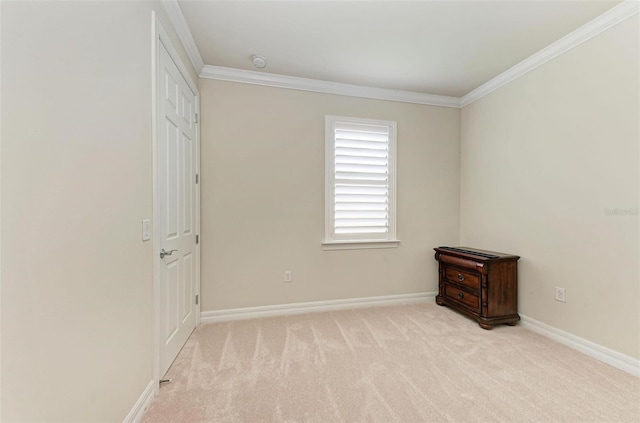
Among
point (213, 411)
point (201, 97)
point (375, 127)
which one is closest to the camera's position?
point (213, 411)

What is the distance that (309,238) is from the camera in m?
3.14

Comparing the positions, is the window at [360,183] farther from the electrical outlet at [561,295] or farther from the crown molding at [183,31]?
the electrical outlet at [561,295]

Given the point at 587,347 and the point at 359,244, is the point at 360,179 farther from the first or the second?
the point at 587,347

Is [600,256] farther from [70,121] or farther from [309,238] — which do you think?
[70,121]

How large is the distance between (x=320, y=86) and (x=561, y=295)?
3150mm

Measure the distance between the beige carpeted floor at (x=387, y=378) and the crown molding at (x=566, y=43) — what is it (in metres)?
2.58

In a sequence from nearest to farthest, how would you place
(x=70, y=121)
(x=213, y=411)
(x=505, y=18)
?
(x=70, y=121), (x=213, y=411), (x=505, y=18)

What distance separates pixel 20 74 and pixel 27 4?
0.74 ft

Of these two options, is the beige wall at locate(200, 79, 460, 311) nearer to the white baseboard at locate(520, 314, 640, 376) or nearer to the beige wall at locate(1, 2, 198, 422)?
the white baseboard at locate(520, 314, 640, 376)

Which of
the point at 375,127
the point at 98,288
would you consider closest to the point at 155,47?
the point at 98,288

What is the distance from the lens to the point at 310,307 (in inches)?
123

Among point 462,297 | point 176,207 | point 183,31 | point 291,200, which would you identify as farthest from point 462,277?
point 183,31

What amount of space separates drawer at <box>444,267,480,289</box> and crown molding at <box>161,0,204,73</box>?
3.49m

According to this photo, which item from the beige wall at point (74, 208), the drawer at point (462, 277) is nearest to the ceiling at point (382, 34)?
the beige wall at point (74, 208)
